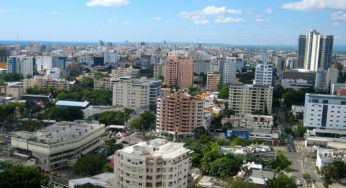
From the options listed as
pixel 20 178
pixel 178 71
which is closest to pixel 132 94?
pixel 178 71

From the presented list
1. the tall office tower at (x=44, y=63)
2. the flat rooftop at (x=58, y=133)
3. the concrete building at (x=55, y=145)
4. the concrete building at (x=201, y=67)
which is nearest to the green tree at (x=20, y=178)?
the concrete building at (x=55, y=145)

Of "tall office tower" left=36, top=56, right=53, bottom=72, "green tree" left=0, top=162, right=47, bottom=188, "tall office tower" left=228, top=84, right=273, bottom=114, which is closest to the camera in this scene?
"green tree" left=0, top=162, right=47, bottom=188

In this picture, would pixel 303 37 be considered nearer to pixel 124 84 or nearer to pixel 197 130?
pixel 124 84

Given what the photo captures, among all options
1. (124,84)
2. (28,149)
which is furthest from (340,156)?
(124,84)

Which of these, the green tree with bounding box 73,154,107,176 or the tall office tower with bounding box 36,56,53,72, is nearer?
the green tree with bounding box 73,154,107,176

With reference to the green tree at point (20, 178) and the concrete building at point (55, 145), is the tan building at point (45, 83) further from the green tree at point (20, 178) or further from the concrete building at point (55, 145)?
the green tree at point (20, 178)

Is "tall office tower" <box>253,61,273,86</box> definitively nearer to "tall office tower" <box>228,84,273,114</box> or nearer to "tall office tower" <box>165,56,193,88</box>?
"tall office tower" <box>228,84,273,114</box>

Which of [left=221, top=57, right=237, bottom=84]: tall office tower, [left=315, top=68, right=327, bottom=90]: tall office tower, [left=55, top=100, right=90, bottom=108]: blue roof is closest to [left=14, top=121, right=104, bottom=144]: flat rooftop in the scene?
[left=55, top=100, right=90, bottom=108]: blue roof
